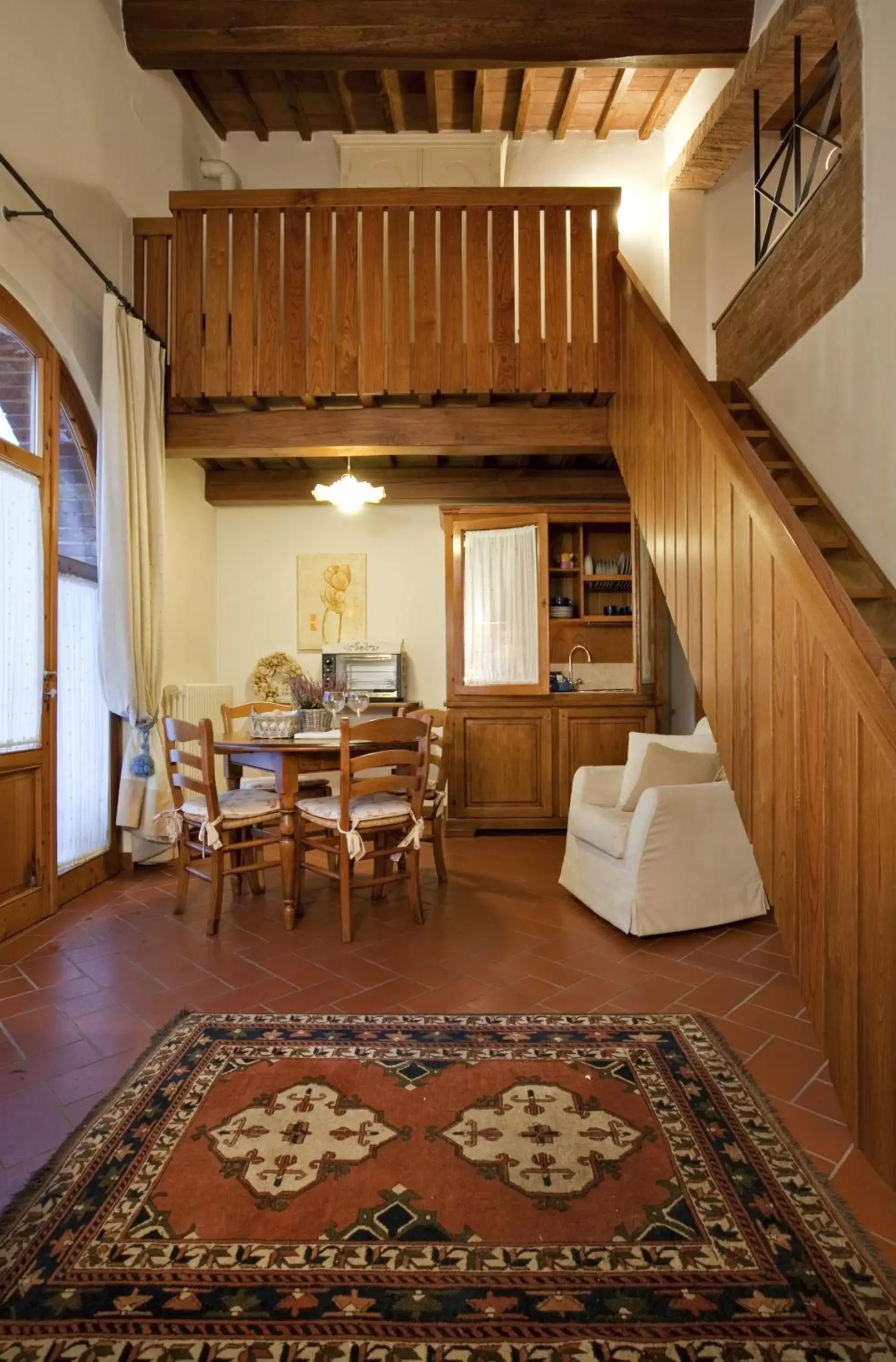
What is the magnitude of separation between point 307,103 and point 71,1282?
22.5 ft

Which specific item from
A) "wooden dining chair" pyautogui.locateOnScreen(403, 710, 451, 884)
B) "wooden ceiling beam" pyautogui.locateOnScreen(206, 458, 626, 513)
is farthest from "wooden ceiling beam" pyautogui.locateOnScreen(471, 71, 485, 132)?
"wooden dining chair" pyautogui.locateOnScreen(403, 710, 451, 884)

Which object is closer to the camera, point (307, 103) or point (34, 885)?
point (34, 885)

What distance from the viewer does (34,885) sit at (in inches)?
127

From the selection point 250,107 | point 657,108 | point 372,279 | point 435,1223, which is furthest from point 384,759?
point 250,107

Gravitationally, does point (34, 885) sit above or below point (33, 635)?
below

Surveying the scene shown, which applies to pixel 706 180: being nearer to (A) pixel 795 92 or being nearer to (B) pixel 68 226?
(A) pixel 795 92

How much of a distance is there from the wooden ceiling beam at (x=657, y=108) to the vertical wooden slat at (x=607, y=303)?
1.69 m

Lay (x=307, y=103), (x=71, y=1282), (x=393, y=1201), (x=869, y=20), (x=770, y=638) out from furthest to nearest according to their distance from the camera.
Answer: (x=307, y=103), (x=869, y=20), (x=770, y=638), (x=393, y=1201), (x=71, y=1282)

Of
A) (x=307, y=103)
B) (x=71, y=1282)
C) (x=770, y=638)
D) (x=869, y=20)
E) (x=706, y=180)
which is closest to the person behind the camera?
(x=71, y=1282)

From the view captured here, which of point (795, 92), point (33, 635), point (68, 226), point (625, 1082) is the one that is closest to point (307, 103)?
point (68, 226)

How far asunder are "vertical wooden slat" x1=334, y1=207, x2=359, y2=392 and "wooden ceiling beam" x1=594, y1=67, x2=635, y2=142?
7.36 ft

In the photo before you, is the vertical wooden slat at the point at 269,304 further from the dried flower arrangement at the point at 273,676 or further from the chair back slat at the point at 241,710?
the dried flower arrangement at the point at 273,676

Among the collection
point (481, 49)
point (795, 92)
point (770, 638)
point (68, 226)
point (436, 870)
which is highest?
point (481, 49)

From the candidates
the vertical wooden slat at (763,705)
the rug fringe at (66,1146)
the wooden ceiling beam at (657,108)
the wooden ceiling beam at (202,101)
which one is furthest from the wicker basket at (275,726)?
the wooden ceiling beam at (657,108)
